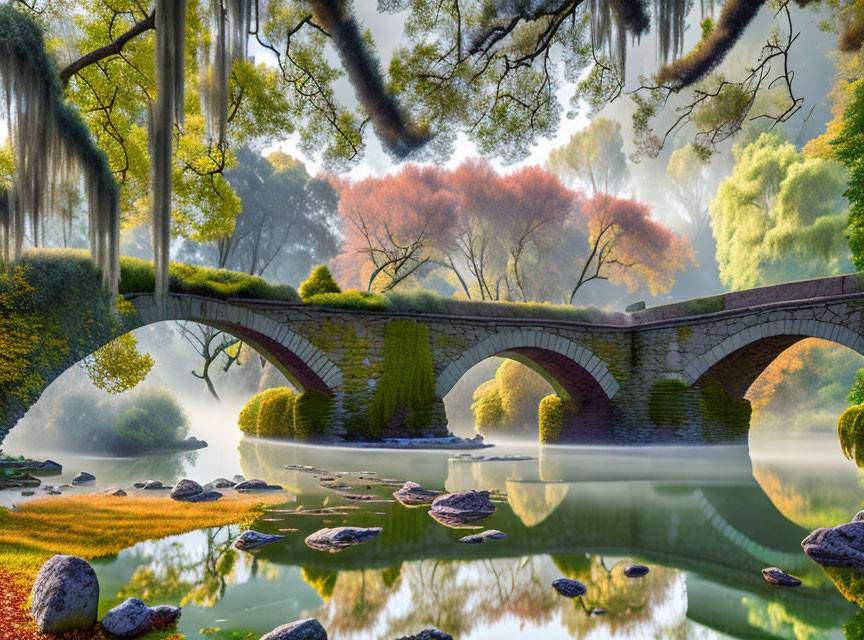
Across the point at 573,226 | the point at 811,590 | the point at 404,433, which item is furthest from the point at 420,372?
the point at 573,226

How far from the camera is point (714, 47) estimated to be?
615 centimetres

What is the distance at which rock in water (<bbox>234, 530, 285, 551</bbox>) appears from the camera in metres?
3.55

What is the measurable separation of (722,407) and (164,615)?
13.4m

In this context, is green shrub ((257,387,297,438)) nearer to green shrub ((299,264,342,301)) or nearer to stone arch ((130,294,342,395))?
stone arch ((130,294,342,395))

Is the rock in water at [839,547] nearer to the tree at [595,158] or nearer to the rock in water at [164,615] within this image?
the rock in water at [164,615]

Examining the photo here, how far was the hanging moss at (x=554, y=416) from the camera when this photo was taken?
14.6 meters

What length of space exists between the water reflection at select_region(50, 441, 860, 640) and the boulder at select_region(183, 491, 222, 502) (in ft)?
2.63

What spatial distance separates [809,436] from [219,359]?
2907 cm

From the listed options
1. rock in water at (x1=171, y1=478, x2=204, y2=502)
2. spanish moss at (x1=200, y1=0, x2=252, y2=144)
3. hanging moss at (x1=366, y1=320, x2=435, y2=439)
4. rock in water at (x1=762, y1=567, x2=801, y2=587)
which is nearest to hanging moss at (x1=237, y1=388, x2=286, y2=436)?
hanging moss at (x1=366, y1=320, x2=435, y2=439)

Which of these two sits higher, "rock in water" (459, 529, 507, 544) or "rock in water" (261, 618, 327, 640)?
"rock in water" (261, 618, 327, 640)

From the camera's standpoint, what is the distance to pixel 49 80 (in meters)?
4.49

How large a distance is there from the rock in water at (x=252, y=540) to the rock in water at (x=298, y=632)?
1.51m

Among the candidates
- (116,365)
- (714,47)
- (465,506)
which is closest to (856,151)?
(714,47)

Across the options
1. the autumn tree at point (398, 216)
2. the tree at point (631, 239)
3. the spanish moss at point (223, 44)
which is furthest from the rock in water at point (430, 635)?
the tree at point (631, 239)
